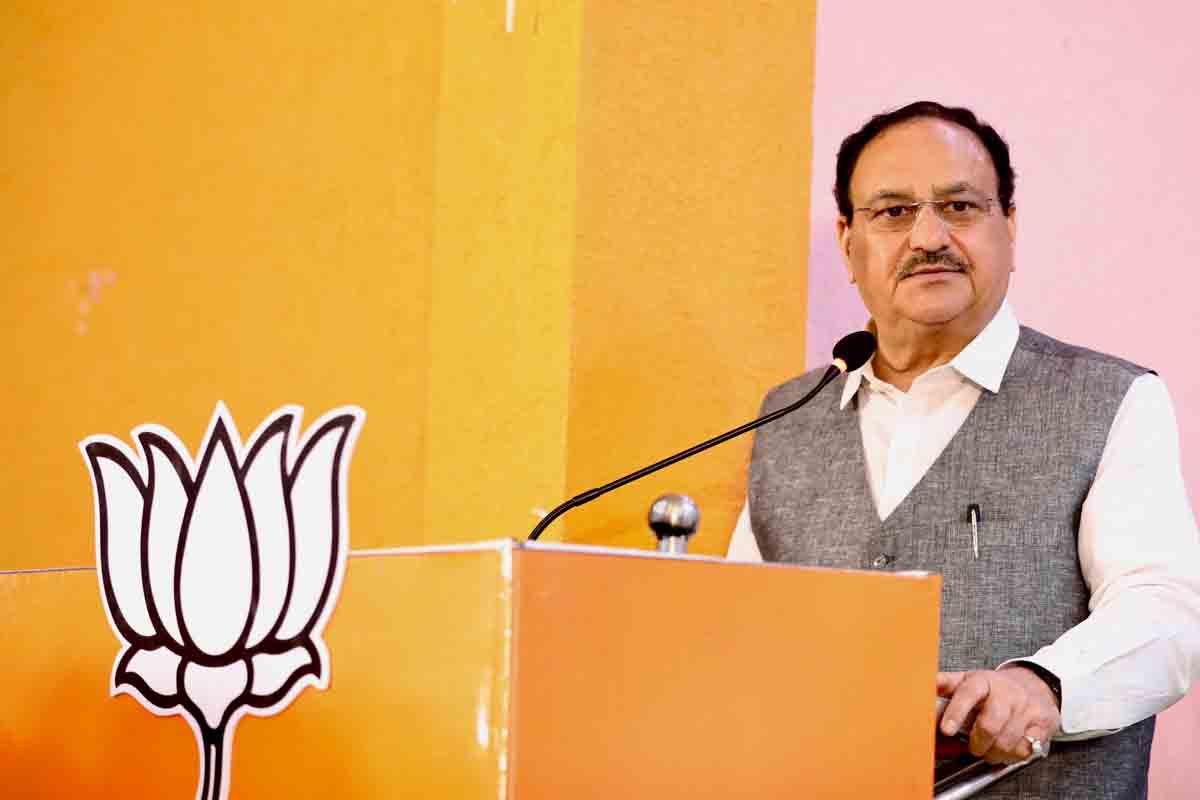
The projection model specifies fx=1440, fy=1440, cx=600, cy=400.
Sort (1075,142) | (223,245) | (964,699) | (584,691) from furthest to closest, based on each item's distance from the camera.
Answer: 1. (1075,142)
2. (223,245)
3. (964,699)
4. (584,691)

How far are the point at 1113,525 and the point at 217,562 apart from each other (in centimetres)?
96

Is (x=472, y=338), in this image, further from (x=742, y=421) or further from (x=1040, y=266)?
(x=1040, y=266)

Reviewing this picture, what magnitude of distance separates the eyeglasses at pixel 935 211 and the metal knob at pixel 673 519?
0.85 meters

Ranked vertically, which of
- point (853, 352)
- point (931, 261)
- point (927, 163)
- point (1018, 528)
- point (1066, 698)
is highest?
point (927, 163)

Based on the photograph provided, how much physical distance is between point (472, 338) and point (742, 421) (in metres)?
0.36

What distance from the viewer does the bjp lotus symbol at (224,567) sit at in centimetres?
85

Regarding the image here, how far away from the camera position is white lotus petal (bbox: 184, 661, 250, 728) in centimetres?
87

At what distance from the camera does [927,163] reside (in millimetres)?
1723

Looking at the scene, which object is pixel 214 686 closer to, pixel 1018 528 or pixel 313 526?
pixel 313 526

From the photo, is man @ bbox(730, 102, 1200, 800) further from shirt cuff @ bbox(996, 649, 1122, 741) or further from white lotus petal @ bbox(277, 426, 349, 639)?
white lotus petal @ bbox(277, 426, 349, 639)

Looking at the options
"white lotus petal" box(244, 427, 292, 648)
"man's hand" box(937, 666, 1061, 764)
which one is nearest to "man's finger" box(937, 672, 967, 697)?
"man's hand" box(937, 666, 1061, 764)

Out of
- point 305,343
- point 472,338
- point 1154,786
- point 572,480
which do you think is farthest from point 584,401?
point 1154,786

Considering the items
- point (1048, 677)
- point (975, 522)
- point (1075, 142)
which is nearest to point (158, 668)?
point (1048, 677)

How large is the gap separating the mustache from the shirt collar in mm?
76
